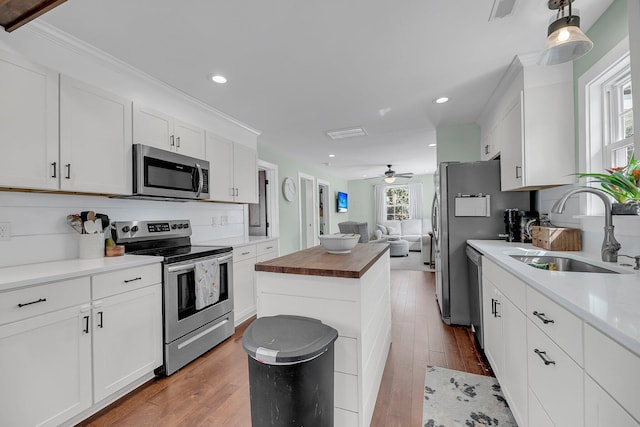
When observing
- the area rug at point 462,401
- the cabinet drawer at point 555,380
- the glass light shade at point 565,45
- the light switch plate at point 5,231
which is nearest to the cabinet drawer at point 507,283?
the cabinet drawer at point 555,380

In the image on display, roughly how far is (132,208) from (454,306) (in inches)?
128

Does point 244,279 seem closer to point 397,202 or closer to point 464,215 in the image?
point 464,215

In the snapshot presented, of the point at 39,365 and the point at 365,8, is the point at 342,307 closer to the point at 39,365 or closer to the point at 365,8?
the point at 39,365

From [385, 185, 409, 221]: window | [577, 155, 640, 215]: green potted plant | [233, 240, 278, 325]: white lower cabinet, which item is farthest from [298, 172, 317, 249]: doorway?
[577, 155, 640, 215]: green potted plant

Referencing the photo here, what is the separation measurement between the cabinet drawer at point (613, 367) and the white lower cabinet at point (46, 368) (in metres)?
2.33

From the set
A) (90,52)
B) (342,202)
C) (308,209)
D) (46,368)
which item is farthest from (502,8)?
(342,202)

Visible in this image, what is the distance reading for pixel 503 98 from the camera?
108 inches

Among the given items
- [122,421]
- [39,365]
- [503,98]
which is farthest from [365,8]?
[122,421]

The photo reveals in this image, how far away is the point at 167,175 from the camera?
2432 millimetres

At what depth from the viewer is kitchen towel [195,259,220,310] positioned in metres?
2.32

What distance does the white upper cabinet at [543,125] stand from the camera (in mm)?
2125

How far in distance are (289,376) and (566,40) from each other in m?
2.03

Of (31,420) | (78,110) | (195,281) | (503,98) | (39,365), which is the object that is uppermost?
(503,98)

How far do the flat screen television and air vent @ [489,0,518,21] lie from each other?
7064 millimetres
